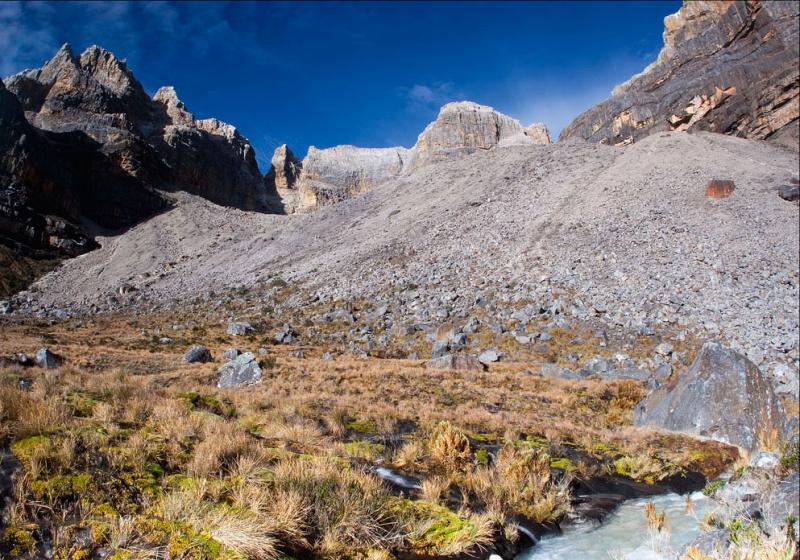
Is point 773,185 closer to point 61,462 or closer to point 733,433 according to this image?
point 733,433

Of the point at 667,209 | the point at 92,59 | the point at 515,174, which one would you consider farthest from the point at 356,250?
the point at 92,59

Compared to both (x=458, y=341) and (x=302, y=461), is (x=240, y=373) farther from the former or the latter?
(x=302, y=461)

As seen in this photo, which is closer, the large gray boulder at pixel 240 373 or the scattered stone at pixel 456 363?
the large gray boulder at pixel 240 373

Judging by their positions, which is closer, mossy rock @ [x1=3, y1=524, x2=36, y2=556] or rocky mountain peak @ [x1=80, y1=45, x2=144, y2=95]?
mossy rock @ [x1=3, y1=524, x2=36, y2=556]

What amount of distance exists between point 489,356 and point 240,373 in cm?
1165

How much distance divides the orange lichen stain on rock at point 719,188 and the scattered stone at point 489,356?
25.2 m

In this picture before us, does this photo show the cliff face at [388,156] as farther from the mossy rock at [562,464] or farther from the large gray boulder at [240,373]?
the mossy rock at [562,464]

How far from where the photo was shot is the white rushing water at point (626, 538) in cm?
583

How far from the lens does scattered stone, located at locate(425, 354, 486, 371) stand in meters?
21.1

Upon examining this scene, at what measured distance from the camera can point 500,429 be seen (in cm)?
1173

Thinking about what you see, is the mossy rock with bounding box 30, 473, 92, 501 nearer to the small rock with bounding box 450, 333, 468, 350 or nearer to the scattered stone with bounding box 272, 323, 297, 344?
the small rock with bounding box 450, 333, 468, 350

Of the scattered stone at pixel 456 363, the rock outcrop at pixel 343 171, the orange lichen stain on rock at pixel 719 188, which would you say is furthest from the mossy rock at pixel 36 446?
the rock outcrop at pixel 343 171

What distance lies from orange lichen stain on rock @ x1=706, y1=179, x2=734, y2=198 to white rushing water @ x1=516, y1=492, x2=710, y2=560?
3536cm

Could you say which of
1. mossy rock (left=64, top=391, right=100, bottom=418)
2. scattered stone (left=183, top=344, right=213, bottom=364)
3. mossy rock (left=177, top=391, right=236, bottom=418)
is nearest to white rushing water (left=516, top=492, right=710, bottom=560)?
Answer: mossy rock (left=64, top=391, right=100, bottom=418)
